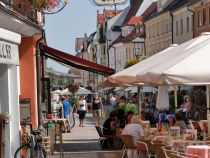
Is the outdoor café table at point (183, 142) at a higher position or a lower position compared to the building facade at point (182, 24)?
lower

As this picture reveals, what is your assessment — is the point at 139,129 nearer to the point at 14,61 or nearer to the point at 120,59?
the point at 14,61

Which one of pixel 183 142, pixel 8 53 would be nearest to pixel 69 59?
pixel 183 142

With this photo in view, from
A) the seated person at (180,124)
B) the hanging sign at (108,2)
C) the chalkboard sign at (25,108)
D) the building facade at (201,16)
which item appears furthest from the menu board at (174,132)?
the building facade at (201,16)

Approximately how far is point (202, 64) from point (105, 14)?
120265mm

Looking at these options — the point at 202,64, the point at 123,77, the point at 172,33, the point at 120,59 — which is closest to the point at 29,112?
the point at 123,77

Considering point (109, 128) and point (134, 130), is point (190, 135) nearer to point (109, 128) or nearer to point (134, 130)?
point (134, 130)

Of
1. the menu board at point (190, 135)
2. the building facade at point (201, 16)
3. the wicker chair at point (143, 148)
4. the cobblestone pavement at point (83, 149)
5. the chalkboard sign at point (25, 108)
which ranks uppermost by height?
the building facade at point (201, 16)

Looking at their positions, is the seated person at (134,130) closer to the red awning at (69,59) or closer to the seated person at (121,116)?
the red awning at (69,59)

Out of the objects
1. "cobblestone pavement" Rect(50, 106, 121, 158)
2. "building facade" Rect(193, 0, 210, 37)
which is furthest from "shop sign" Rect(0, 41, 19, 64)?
"building facade" Rect(193, 0, 210, 37)

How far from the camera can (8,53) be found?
11445mm

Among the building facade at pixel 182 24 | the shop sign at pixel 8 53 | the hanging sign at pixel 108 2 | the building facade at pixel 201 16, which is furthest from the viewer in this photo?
the building facade at pixel 182 24

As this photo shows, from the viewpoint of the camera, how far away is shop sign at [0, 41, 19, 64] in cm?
1095

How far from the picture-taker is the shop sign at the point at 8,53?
10945 millimetres

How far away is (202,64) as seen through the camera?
1116 centimetres
